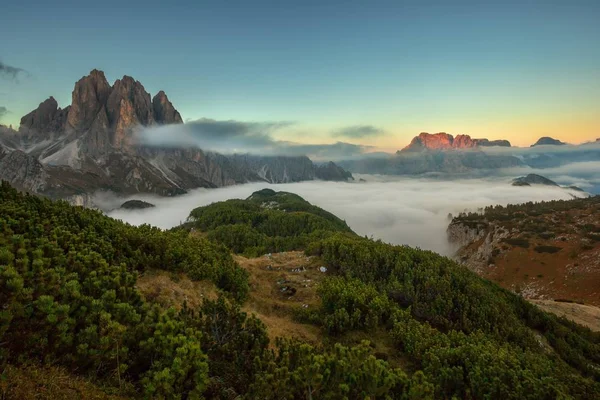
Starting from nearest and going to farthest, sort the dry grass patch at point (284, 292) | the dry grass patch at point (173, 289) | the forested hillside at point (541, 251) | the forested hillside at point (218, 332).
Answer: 1. the forested hillside at point (218, 332)
2. the dry grass patch at point (173, 289)
3. the dry grass patch at point (284, 292)
4. the forested hillside at point (541, 251)

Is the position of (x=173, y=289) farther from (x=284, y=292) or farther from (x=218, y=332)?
(x=284, y=292)

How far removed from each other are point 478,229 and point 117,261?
14559cm

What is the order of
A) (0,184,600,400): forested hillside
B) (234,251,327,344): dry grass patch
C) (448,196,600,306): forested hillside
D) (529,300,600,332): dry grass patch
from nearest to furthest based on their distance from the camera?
(0,184,600,400): forested hillside → (234,251,327,344): dry grass patch → (529,300,600,332): dry grass patch → (448,196,600,306): forested hillside

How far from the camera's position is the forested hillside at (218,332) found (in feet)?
31.3

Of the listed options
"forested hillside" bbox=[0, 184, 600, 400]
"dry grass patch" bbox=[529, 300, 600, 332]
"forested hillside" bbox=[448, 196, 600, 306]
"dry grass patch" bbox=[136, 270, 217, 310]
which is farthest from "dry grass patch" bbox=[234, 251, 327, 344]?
"forested hillside" bbox=[448, 196, 600, 306]

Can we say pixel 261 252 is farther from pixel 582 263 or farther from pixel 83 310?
pixel 582 263

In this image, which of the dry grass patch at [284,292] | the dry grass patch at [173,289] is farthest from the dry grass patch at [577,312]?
the dry grass patch at [173,289]

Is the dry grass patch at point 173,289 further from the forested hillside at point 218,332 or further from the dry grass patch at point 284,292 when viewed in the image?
the dry grass patch at point 284,292

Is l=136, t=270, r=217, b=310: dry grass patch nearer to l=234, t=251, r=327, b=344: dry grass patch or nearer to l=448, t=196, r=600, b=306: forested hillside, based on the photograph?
l=234, t=251, r=327, b=344: dry grass patch

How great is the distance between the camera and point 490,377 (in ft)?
59.4

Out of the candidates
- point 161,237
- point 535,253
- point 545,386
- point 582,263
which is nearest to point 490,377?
point 545,386

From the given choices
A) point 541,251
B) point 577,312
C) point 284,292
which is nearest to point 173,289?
point 284,292

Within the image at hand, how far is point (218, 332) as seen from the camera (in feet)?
50.8

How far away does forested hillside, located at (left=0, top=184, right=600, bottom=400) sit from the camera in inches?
375
